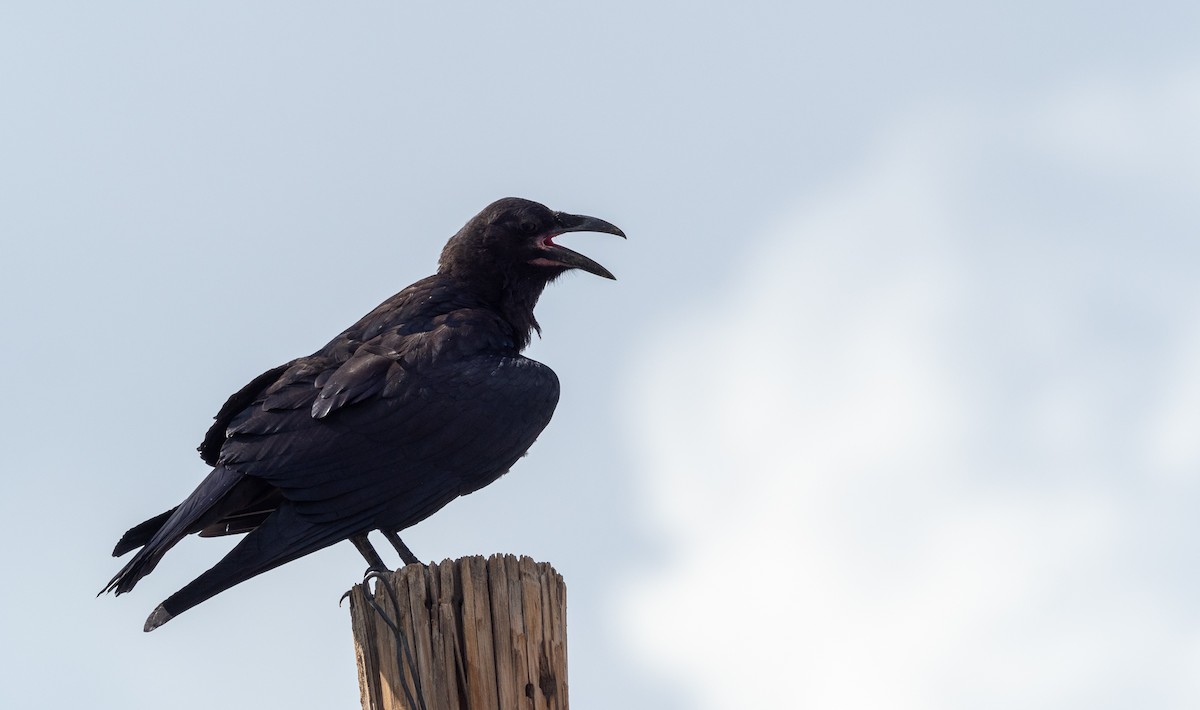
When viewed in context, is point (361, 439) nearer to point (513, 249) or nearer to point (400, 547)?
point (400, 547)

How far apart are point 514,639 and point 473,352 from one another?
2.74 m

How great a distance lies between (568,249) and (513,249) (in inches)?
13.5

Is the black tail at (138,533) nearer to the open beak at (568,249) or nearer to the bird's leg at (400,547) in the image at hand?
the bird's leg at (400,547)

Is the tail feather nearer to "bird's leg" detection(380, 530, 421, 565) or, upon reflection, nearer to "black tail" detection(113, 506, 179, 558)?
"black tail" detection(113, 506, 179, 558)

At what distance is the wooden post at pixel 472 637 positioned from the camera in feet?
14.6

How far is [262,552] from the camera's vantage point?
19.0 ft

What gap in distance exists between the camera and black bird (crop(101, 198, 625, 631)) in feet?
19.8

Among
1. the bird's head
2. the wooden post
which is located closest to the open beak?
the bird's head

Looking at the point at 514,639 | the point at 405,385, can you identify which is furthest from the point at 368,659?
the point at 405,385

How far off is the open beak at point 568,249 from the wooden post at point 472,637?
371 centimetres

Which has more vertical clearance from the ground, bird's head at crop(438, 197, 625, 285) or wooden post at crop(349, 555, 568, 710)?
bird's head at crop(438, 197, 625, 285)

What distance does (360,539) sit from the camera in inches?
266

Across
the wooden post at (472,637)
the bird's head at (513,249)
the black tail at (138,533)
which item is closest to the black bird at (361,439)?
the black tail at (138,533)

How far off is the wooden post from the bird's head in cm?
367
